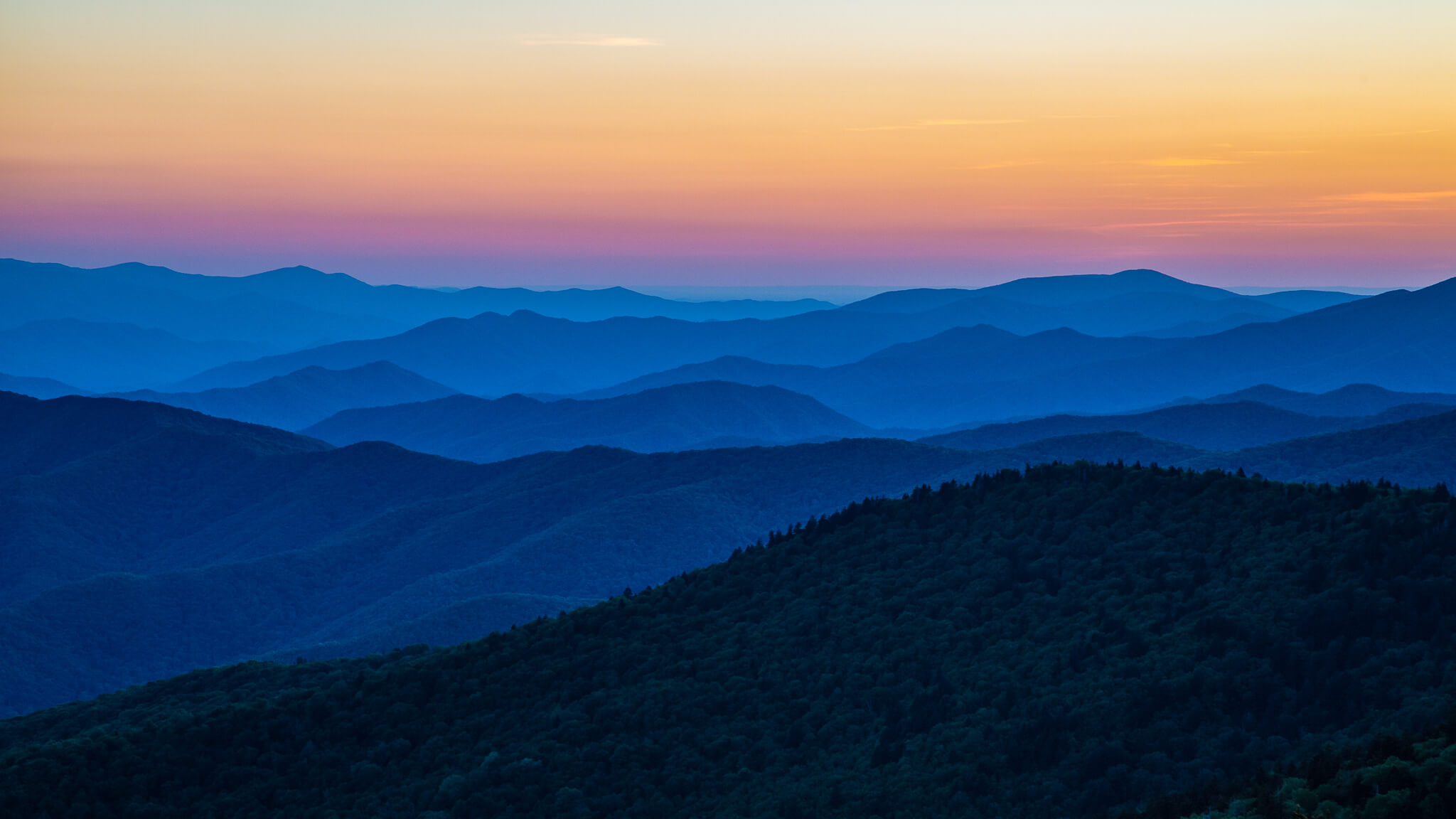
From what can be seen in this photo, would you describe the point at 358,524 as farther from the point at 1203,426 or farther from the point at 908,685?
the point at 908,685

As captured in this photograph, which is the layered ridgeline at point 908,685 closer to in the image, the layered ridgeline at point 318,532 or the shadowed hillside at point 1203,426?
the layered ridgeline at point 318,532

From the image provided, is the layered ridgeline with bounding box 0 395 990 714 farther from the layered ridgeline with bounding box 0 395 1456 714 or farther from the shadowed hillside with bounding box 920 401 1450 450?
the shadowed hillside with bounding box 920 401 1450 450

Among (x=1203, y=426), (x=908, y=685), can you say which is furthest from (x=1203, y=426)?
(x=908, y=685)

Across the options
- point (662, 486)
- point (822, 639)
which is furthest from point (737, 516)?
point (822, 639)

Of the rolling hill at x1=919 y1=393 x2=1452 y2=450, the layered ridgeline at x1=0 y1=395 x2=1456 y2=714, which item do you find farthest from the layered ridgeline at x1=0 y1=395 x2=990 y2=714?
the rolling hill at x1=919 y1=393 x2=1452 y2=450

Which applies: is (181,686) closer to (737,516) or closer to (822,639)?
(822,639)
